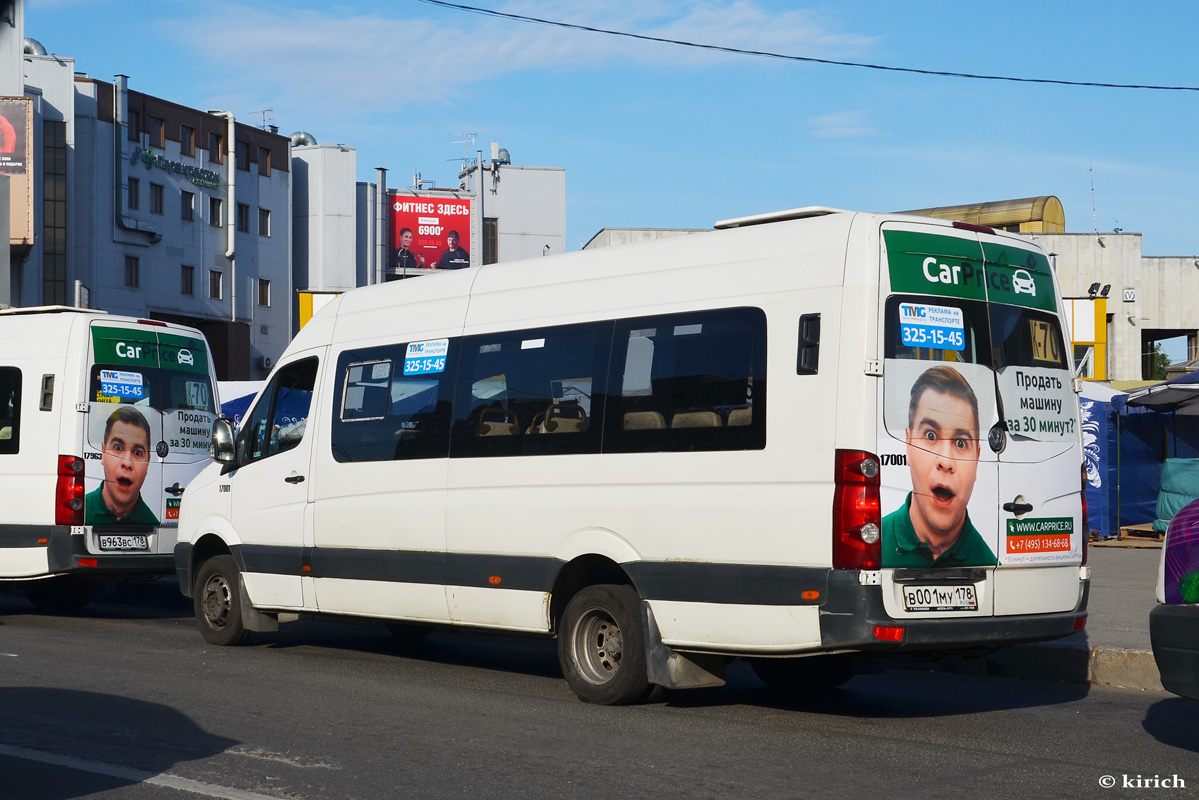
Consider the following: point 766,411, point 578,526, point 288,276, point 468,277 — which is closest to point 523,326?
point 468,277

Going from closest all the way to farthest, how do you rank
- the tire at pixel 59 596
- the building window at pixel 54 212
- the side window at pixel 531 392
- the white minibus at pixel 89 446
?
the side window at pixel 531 392 → the white minibus at pixel 89 446 → the tire at pixel 59 596 → the building window at pixel 54 212

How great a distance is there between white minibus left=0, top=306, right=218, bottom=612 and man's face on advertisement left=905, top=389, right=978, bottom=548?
8262 mm

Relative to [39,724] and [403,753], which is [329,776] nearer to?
[403,753]

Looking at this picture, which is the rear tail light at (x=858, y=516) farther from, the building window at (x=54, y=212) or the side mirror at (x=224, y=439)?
the building window at (x=54, y=212)

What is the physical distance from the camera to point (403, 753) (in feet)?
21.9

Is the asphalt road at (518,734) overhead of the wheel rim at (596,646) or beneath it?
beneath

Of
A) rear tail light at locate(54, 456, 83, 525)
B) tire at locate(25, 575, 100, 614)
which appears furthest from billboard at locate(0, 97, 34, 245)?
rear tail light at locate(54, 456, 83, 525)

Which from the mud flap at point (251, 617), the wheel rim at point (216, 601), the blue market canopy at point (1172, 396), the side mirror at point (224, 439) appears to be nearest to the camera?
the mud flap at point (251, 617)

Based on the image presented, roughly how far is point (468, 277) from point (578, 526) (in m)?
2.14

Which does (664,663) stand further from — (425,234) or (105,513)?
(425,234)

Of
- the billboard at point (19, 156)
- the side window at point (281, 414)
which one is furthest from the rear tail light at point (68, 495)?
the billboard at point (19, 156)

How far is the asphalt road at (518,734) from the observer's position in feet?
19.8

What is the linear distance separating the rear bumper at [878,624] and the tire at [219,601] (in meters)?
5.62

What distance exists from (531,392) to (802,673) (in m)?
2.51
